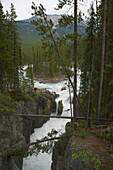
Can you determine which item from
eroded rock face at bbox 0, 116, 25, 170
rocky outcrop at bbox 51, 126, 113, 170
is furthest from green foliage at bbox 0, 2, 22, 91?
rocky outcrop at bbox 51, 126, 113, 170

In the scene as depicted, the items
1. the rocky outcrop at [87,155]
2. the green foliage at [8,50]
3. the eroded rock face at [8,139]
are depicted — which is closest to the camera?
the rocky outcrop at [87,155]

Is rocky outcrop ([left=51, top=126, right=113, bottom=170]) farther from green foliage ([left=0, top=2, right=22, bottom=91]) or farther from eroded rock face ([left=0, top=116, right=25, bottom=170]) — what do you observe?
green foliage ([left=0, top=2, right=22, bottom=91])

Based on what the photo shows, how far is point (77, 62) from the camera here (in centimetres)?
641

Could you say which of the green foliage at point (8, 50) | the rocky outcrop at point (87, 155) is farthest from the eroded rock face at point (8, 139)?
the green foliage at point (8, 50)

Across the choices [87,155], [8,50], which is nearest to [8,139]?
[87,155]

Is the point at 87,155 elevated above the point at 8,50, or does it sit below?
below

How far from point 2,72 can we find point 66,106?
16.4 metres

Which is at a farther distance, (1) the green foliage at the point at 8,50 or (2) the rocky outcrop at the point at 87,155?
(1) the green foliage at the point at 8,50

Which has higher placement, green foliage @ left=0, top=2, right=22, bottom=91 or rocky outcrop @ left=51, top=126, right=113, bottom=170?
green foliage @ left=0, top=2, right=22, bottom=91

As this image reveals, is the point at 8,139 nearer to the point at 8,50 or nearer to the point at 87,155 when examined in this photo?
the point at 87,155

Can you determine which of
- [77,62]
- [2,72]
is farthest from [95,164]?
[2,72]

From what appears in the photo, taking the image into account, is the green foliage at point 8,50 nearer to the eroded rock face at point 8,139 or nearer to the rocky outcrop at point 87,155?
the eroded rock face at point 8,139

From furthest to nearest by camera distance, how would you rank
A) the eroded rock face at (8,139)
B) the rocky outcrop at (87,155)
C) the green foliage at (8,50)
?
the green foliage at (8,50)
the eroded rock face at (8,139)
the rocky outcrop at (87,155)

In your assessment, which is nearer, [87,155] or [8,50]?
[87,155]
